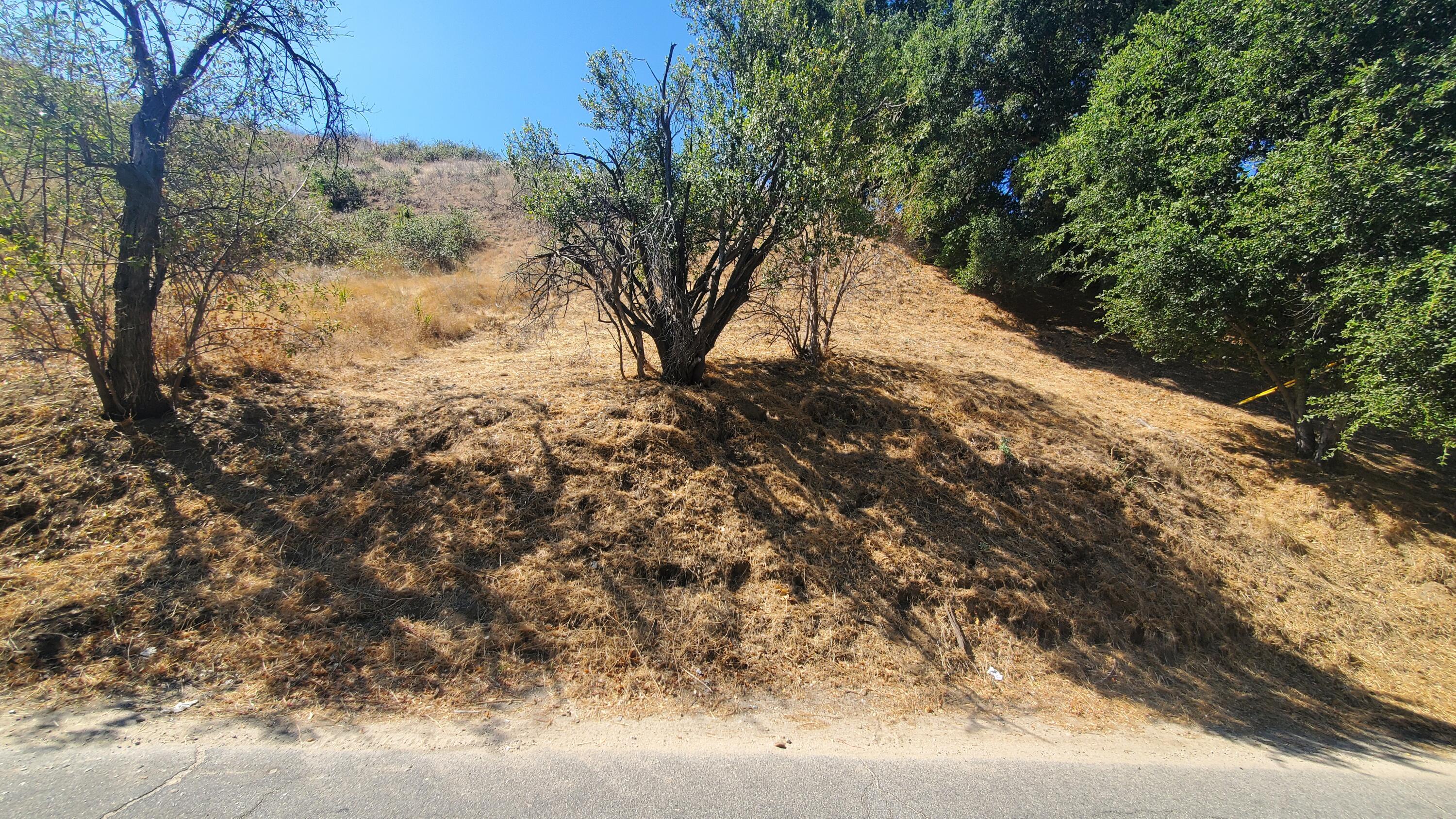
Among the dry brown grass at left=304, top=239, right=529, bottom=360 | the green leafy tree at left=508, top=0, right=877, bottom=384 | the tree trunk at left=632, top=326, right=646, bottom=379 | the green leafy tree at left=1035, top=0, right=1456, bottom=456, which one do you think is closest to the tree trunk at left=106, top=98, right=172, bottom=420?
the dry brown grass at left=304, top=239, right=529, bottom=360

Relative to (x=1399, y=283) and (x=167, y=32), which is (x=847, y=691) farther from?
(x=167, y=32)

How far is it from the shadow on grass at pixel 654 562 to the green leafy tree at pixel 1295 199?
2838 millimetres

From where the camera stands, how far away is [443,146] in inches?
1235

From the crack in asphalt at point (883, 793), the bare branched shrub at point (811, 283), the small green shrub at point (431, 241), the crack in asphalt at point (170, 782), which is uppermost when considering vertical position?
the small green shrub at point (431, 241)

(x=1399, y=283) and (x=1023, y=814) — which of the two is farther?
(x=1399, y=283)

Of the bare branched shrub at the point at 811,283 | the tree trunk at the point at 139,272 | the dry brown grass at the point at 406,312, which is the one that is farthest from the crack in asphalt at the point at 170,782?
the bare branched shrub at the point at 811,283

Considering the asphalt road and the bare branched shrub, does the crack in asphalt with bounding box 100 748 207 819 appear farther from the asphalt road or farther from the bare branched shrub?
the bare branched shrub

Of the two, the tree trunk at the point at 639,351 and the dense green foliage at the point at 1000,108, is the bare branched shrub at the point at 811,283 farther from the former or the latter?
the dense green foliage at the point at 1000,108

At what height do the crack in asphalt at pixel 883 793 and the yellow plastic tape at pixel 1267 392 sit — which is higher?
the yellow plastic tape at pixel 1267 392

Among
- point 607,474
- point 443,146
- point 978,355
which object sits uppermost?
point 443,146

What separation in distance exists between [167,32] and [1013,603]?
32.3 feet

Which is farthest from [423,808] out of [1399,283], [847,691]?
[1399,283]

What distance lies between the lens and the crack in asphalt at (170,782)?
272 cm

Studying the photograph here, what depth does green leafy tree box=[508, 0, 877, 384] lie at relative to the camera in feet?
20.8
